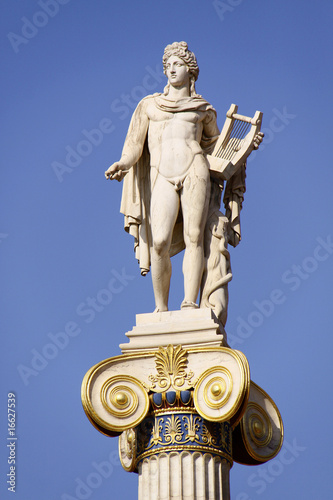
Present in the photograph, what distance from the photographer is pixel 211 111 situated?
23922 mm

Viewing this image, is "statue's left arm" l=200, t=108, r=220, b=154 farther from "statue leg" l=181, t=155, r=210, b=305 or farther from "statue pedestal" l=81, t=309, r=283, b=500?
"statue pedestal" l=81, t=309, r=283, b=500

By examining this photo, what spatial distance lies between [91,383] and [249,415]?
295cm

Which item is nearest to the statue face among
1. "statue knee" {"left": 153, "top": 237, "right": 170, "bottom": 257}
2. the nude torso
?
the nude torso

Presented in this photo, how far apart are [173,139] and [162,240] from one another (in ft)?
6.73

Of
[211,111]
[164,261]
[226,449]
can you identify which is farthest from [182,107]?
[226,449]

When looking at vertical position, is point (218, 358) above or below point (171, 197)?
below

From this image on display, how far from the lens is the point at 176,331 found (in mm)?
21828

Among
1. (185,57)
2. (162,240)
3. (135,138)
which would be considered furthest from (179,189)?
(185,57)

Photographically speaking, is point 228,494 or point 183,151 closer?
point 228,494

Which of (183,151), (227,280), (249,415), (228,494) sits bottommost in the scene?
(228,494)

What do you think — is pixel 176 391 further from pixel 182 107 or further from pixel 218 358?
pixel 182 107

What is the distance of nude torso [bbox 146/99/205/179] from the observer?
23250 millimetres

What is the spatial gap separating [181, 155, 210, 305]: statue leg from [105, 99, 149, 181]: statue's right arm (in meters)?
1.16

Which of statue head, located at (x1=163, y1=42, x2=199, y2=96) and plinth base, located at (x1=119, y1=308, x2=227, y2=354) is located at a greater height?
statue head, located at (x1=163, y1=42, x2=199, y2=96)
